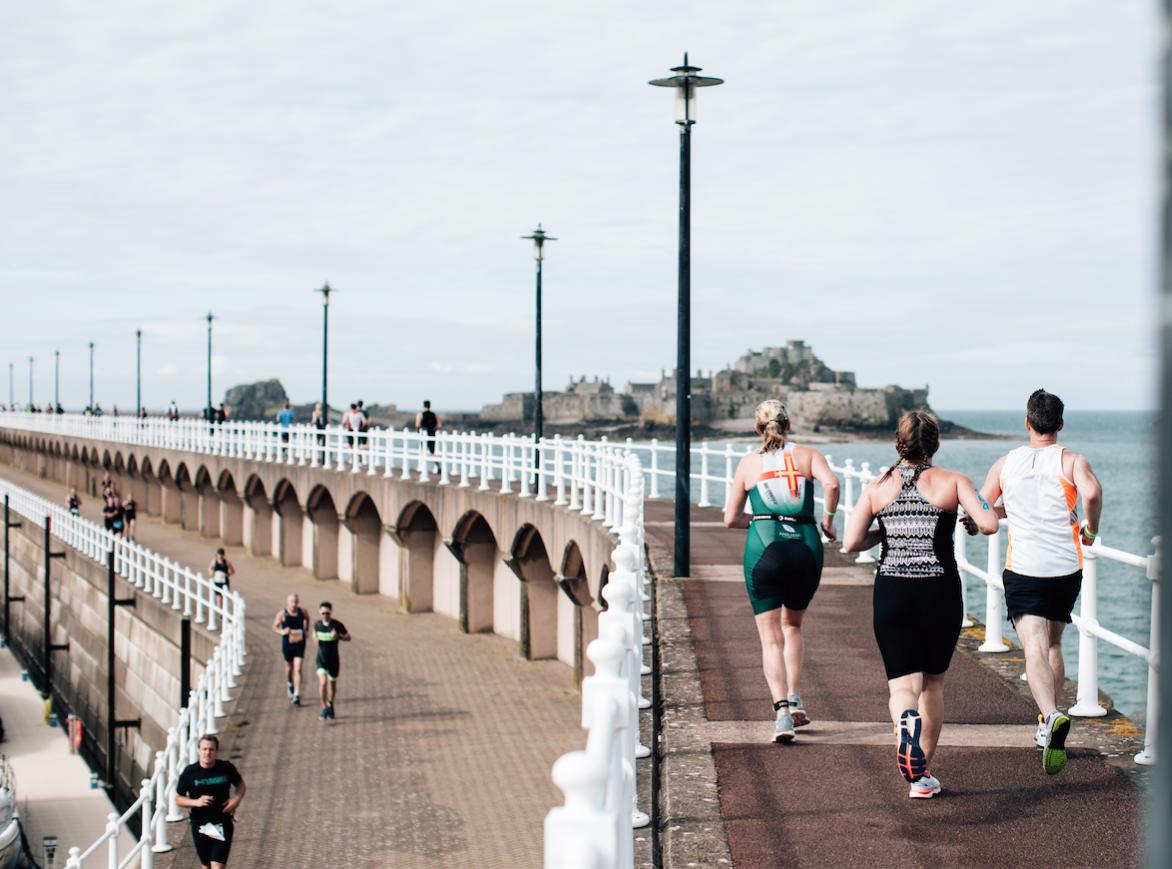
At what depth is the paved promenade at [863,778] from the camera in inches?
210

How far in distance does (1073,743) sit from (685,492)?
22.7ft

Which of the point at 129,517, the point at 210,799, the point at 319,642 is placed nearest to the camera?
the point at 210,799

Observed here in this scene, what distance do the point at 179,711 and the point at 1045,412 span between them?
23712 mm

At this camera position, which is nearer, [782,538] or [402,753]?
[782,538]

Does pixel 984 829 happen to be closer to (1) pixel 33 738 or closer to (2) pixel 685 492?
(2) pixel 685 492

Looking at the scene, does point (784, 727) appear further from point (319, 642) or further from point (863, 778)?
point (319, 642)

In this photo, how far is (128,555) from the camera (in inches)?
1383

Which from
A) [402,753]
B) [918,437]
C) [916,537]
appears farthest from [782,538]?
[402,753]

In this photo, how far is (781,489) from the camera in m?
6.88

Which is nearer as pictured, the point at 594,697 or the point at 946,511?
the point at 594,697

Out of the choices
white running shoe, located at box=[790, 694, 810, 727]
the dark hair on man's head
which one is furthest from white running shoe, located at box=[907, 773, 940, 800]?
the dark hair on man's head

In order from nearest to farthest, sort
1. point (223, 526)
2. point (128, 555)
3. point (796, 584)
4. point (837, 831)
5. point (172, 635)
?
point (837, 831), point (796, 584), point (172, 635), point (128, 555), point (223, 526)

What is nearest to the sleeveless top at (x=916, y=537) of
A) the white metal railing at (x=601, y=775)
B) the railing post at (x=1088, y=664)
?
the white metal railing at (x=601, y=775)

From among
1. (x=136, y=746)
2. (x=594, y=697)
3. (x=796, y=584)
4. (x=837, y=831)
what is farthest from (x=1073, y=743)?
(x=136, y=746)
